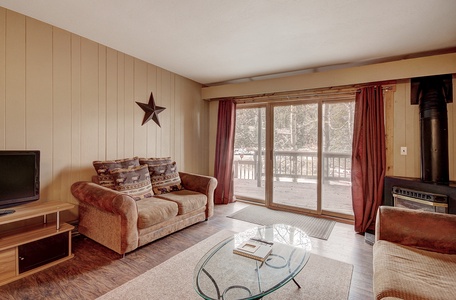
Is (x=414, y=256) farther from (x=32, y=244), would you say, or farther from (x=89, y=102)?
(x=89, y=102)

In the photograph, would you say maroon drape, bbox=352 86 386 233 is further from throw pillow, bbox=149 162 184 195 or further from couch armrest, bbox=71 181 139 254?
couch armrest, bbox=71 181 139 254

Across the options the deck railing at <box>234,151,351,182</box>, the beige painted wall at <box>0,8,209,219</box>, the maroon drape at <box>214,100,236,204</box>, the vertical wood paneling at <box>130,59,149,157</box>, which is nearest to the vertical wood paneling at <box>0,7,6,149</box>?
the beige painted wall at <box>0,8,209,219</box>

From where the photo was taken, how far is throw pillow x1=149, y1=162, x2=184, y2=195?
10.6 ft

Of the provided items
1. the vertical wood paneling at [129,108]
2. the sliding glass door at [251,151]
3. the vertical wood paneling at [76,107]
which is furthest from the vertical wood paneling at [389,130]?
the vertical wood paneling at [76,107]

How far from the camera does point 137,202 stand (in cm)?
273

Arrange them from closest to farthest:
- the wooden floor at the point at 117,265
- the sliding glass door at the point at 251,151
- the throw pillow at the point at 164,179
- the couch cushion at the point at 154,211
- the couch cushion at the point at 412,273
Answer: the couch cushion at the point at 412,273 → the wooden floor at the point at 117,265 → the couch cushion at the point at 154,211 → the throw pillow at the point at 164,179 → the sliding glass door at the point at 251,151

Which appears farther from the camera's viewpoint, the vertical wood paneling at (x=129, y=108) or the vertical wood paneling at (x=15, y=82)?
the vertical wood paneling at (x=129, y=108)

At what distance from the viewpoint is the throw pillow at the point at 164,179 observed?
3219 mm

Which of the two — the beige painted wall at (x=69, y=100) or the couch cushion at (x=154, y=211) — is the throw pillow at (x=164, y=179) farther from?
the beige painted wall at (x=69, y=100)

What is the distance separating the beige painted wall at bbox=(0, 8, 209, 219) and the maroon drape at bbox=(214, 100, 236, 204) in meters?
1.16

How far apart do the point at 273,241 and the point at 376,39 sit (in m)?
2.59

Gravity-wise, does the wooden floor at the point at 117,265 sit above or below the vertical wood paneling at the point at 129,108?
below

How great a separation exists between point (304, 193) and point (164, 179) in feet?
8.64

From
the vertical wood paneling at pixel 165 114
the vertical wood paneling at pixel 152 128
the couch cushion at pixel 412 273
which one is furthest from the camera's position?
the vertical wood paneling at pixel 165 114
